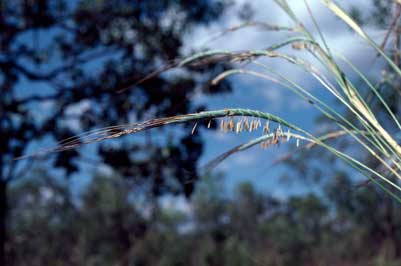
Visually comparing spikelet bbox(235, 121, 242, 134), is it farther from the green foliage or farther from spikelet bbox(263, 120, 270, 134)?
the green foliage

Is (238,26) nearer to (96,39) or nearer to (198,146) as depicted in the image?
(198,146)

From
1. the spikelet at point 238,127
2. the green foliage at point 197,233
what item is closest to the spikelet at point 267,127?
the spikelet at point 238,127

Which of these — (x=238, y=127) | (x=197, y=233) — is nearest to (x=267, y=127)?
(x=238, y=127)

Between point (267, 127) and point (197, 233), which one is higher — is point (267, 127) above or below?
below

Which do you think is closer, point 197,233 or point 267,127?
point 267,127

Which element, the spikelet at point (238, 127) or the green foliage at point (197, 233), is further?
the green foliage at point (197, 233)

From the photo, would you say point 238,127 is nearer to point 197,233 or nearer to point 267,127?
point 267,127

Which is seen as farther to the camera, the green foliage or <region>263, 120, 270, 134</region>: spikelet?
the green foliage

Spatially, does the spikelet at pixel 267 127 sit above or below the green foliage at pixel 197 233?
below

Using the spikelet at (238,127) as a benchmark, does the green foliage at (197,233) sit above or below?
above

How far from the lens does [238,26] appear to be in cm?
167

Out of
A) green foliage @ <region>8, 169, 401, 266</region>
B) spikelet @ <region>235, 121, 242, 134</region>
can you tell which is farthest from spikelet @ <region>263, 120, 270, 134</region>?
green foliage @ <region>8, 169, 401, 266</region>

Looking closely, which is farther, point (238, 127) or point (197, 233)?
point (197, 233)

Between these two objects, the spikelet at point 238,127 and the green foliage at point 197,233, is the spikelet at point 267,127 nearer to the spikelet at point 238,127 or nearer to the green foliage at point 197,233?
the spikelet at point 238,127
